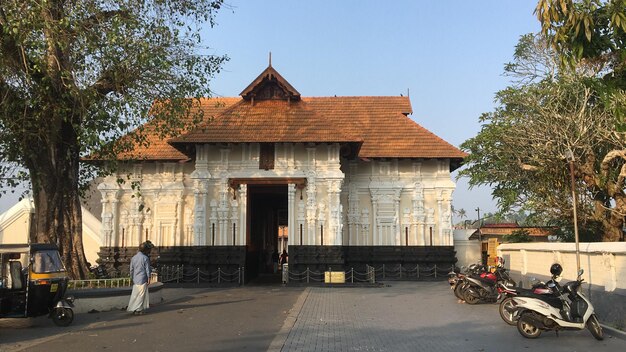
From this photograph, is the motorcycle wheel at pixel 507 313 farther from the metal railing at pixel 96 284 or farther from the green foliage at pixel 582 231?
the green foliage at pixel 582 231

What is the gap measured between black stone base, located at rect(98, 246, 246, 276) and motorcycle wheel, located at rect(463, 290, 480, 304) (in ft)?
28.9

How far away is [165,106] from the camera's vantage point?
40.9 feet

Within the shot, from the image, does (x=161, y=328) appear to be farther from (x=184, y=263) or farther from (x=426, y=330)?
(x=184, y=263)

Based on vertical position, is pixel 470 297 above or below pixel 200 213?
below

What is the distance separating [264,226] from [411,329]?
20.1 metres

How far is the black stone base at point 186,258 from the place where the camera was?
18859mm

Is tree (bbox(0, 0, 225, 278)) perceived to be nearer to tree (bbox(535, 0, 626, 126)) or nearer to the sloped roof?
the sloped roof

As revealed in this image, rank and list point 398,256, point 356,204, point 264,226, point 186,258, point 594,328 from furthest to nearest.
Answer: point 264,226, point 356,204, point 398,256, point 186,258, point 594,328

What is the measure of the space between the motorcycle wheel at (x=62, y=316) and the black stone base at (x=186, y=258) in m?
9.58

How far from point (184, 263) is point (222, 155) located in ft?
16.6

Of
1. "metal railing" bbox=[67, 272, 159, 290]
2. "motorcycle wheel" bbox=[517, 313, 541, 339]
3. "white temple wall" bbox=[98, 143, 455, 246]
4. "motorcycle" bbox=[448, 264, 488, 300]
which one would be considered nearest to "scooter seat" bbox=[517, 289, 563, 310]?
"motorcycle wheel" bbox=[517, 313, 541, 339]

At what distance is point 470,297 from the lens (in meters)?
12.8

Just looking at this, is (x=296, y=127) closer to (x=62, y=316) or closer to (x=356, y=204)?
→ (x=356, y=204)

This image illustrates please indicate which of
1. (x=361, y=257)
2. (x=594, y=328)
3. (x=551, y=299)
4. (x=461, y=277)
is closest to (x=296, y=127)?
(x=361, y=257)
